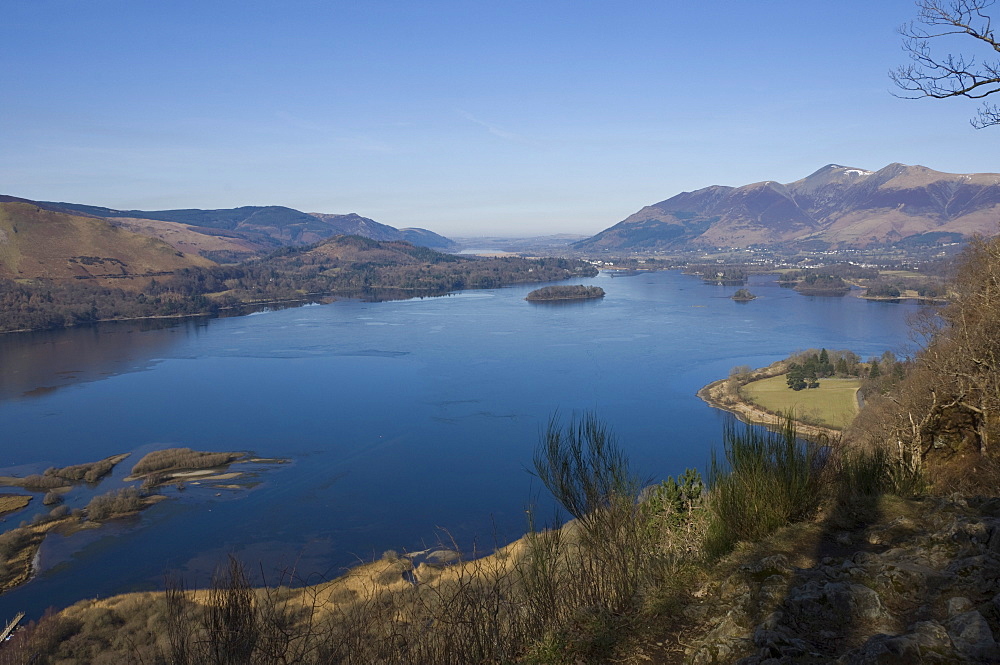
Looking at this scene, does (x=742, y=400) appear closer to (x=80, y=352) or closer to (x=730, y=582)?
(x=730, y=582)

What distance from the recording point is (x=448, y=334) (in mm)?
45531

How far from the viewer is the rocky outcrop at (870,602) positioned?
2.04m

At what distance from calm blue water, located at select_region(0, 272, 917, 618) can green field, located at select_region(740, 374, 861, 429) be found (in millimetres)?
2400

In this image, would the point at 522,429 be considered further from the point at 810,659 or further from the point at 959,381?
the point at 810,659

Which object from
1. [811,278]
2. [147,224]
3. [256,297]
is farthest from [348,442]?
[147,224]

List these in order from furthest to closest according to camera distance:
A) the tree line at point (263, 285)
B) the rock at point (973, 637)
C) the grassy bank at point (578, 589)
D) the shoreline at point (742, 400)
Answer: the tree line at point (263, 285) → the shoreline at point (742, 400) → the grassy bank at point (578, 589) → the rock at point (973, 637)

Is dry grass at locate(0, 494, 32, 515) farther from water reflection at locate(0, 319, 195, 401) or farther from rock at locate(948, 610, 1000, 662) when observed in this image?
rock at locate(948, 610, 1000, 662)

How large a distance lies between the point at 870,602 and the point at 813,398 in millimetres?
26763

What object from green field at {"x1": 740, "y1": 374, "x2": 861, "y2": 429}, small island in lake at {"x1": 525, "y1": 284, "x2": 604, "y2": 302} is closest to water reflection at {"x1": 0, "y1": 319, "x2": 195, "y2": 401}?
small island in lake at {"x1": 525, "y1": 284, "x2": 604, "y2": 302}

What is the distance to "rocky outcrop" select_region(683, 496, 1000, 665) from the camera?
2.04 m

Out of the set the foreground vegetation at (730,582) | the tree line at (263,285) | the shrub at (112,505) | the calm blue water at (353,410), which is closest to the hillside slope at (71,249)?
the tree line at (263,285)

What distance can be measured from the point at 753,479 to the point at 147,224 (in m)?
173

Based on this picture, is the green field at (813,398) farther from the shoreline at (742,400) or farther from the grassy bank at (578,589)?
the grassy bank at (578,589)

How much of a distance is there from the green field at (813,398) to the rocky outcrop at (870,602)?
20840 millimetres
